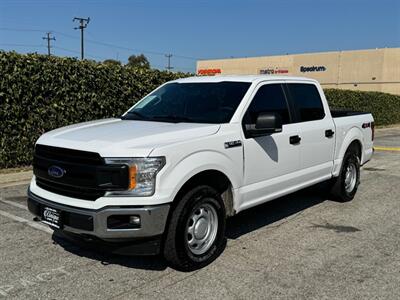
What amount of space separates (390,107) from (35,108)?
990 inches

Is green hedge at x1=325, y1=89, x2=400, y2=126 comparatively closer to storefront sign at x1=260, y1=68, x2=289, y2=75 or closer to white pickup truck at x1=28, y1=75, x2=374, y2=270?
white pickup truck at x1=28, y1=75, x2=374, y2=270

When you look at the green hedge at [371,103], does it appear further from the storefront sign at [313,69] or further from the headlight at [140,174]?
the storefront sign at [313,69]

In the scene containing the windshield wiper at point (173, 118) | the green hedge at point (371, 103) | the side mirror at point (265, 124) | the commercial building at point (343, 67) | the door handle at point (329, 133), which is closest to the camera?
the side mirror at point (265, 124)

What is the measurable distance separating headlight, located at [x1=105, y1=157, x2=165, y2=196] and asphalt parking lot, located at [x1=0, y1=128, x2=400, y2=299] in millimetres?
847

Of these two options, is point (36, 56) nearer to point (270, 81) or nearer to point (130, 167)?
point (270, 81)

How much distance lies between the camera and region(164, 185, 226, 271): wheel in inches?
171

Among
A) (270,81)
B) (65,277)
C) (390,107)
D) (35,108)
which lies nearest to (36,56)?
(35,108)

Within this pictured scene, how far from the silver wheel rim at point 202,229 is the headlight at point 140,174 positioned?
0.59 metres

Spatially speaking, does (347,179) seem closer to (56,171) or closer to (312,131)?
(312,131)

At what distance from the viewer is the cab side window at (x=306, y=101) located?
6234 millimetres

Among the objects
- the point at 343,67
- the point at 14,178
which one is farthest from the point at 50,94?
the point at 343,67

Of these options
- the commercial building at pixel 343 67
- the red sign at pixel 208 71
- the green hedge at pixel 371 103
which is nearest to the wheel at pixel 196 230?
the green hedge at pixel 371 103

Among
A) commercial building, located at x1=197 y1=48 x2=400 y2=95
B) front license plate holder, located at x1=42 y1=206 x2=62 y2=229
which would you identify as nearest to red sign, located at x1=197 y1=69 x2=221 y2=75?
commercial building, located at x1=197 y1=48 x2=400 y2=95

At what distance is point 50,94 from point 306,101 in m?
5.87
